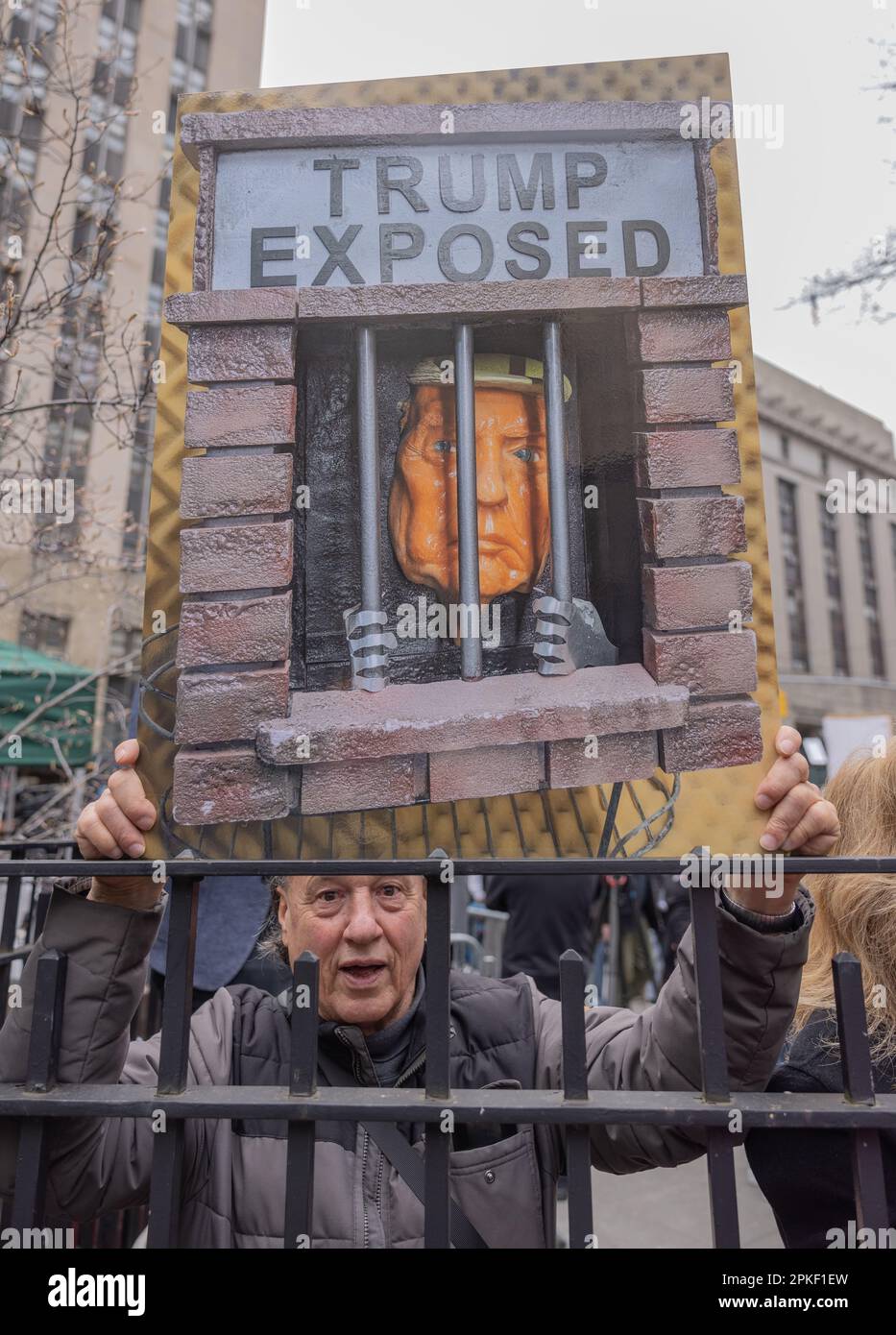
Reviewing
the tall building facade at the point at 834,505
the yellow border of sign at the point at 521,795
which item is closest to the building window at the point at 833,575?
the tall building facade at the point at 834,505

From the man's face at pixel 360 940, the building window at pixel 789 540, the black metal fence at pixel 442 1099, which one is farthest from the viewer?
the building window at pixel 789 540

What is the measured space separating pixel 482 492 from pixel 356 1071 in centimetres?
104

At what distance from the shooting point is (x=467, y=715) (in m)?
1.20

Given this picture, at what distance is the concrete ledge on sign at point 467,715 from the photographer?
119 centimetres

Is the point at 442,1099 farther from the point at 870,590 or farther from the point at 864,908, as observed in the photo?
the point at 870,590

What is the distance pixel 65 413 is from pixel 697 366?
2.32 metres

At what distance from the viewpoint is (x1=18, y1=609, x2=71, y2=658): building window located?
2.45 meters

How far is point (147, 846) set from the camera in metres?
1.22

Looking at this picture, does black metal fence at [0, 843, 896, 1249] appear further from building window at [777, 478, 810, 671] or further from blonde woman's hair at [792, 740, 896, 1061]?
building window at [777, 478, 810, 671]

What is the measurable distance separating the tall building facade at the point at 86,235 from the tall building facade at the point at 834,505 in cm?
143

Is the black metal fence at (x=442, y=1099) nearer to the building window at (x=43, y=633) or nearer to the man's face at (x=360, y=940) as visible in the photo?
the man's face at (x=360, y=940)

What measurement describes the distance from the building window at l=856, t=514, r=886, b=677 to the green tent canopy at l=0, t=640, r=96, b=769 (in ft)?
6.66

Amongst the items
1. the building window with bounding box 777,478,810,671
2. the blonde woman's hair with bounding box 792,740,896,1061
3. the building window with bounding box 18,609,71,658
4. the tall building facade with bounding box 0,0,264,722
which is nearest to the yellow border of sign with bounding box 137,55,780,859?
the blonde woman's hair with bounding box 792,740,896,1061
